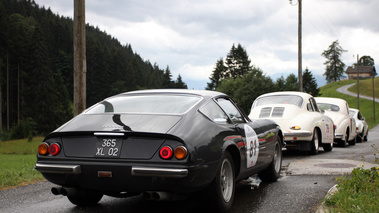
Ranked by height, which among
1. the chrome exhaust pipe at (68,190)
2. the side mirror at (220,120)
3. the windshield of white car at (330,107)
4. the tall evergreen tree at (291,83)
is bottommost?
the chrome exhaust pipe at (68,190)

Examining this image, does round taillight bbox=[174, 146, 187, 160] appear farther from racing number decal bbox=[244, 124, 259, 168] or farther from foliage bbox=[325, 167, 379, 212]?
racing number decal bbox=[244, 124, 259, 168]

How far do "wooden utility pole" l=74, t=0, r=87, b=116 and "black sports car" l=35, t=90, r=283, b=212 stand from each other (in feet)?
14.7

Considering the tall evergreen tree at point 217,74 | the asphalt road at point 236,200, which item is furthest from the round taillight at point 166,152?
the tall evergreen tree at point 217,74

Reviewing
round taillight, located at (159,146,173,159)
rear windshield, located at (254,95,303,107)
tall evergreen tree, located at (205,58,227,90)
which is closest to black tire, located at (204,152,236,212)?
round taillight, located at (159,146,173,159)

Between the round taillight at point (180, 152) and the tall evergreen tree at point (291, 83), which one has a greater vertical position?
the tall evergreen tree at point (291, 83)

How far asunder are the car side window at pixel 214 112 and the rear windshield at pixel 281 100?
275 inches

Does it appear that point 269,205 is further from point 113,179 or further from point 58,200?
point 58,200

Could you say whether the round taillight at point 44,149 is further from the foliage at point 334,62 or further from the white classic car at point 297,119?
the foliage at point 334,62

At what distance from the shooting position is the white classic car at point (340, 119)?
14711 mm

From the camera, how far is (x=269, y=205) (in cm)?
512

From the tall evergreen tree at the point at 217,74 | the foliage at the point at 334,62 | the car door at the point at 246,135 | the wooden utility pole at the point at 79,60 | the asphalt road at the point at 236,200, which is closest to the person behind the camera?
the asphalt road at the point at 236,200

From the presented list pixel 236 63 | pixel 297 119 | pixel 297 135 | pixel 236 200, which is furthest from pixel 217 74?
pixel 236 200

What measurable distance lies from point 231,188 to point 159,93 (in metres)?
1.51

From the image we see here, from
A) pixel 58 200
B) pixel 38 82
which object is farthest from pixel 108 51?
pixel 58 200
